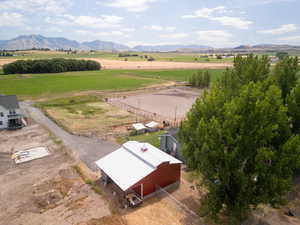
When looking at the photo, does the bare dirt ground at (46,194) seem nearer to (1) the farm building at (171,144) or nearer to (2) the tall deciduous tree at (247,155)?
(2) the tall deciduous tree at (247,155)

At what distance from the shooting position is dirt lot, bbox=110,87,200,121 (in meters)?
41.5

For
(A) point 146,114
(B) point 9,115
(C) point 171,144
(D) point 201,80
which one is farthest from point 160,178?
(D) point 201,80

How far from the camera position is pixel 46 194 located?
17109mm

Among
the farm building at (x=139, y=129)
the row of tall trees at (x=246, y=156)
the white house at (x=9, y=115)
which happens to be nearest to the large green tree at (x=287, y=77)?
the row of tall trees at (x=246, y=156)

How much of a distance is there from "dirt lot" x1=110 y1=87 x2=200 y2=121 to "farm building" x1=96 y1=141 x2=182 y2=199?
19807mm

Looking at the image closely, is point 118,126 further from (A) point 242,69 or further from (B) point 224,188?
(B) point 224,188

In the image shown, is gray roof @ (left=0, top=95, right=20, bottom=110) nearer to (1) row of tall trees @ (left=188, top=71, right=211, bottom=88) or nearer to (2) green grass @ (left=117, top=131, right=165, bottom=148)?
(2) green grass @ (left=117, top=131, right=165, bottom=148)

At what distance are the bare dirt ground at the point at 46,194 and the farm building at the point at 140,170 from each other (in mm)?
2048

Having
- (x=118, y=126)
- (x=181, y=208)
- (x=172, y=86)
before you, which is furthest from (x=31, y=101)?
(x=181, y=208)

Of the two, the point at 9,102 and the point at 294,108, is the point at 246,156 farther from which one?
the point at 9,102

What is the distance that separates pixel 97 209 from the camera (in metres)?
15.3

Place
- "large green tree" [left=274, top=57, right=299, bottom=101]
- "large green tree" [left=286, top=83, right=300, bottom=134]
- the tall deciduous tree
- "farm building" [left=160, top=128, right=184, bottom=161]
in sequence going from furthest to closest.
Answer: "farm building" [left=160, top=128, right=184, bottom=161] < "large green tree" [left=274, top=57, right=299, bottom=101] < "large green tree" [left=286, top=83, right=300, bottom=134] < the tall deciduous tree

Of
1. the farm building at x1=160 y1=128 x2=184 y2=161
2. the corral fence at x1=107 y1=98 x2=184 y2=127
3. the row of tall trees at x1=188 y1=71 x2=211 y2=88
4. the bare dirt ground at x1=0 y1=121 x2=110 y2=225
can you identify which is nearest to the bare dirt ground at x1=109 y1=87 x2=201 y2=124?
the corral fence at x1=107 y1=98 x2=184 y2=127

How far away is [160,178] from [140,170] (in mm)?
1796
